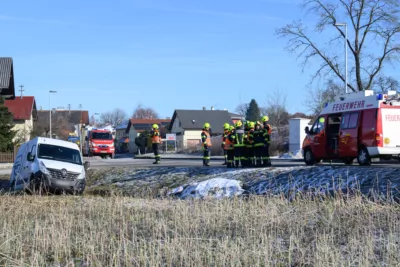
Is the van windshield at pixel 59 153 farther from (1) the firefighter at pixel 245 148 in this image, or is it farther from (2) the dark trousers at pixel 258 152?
(2) the dark trousers at pixel 258 152

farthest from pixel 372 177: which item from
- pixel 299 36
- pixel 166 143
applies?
pixel 166 143

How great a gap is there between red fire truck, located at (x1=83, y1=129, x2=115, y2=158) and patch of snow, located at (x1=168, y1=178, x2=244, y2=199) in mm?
28983

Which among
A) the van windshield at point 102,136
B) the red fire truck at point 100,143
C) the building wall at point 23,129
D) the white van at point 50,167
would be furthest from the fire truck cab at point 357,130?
the building wall at point 23,129

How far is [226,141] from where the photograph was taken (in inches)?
841

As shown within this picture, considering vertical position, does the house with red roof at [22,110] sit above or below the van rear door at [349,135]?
above

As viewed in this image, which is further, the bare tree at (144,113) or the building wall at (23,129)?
the bare tree at (144,113)

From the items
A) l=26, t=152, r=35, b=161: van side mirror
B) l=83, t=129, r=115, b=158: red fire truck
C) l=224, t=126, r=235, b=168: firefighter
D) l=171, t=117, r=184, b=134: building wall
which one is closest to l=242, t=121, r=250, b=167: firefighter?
l=224, t=126, r=235, b=168: firefighter

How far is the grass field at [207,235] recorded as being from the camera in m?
6.74

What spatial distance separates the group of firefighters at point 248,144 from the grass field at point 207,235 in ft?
23.1

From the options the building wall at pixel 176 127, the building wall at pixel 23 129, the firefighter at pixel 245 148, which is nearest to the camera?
the firefighter at pixel 245 148

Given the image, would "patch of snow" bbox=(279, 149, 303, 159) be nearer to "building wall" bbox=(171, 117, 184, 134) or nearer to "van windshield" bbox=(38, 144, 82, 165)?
"van windshield" bbox=(38, 144, 82, 165)

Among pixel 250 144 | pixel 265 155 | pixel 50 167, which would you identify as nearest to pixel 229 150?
pixel 250 144

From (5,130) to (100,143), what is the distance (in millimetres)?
8460

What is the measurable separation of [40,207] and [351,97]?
40.6ft
